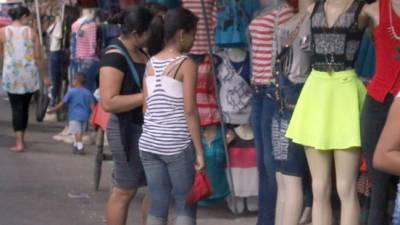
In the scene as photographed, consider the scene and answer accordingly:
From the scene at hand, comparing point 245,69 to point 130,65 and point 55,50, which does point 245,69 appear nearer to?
point 130,65

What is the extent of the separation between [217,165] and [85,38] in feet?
15.8

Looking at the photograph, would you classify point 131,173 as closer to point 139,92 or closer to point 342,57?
point 139,92

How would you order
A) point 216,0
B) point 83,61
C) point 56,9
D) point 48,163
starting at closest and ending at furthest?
point 216,0, point 48,163, point 83,61, point 56,9

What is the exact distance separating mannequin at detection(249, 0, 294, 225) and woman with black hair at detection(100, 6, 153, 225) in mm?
865

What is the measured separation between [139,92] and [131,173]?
A: 54 cm

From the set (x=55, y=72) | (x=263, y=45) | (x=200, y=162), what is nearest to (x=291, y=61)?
(x=263, y=45)

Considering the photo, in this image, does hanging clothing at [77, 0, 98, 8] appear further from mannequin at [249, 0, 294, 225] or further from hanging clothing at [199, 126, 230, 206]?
mannequin at [249, 0, 294, 225]

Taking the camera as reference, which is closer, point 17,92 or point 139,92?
point 139,92

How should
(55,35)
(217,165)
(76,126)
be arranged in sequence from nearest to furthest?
(217,165), (76,126), (55,35)

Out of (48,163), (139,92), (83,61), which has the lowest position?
(48,163)

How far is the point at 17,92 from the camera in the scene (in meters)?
12.7

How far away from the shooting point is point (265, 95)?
721cm

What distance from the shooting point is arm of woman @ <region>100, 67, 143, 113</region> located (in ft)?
22.0

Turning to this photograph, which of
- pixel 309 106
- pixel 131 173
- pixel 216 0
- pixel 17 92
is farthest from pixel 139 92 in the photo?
pixel 17 92
